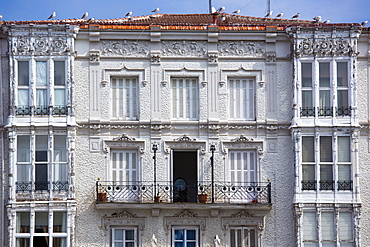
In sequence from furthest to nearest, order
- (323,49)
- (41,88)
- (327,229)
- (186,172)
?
1. (186,172)
2. (323,49)
3. (41,88)
4. (327,229)

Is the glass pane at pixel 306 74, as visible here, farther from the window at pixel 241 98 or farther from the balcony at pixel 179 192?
the balcony at pixel 179 192

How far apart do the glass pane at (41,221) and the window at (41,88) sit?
12.3ft

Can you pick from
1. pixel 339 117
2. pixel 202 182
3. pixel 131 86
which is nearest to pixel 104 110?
pixel 131 86

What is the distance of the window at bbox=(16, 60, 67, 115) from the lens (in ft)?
101

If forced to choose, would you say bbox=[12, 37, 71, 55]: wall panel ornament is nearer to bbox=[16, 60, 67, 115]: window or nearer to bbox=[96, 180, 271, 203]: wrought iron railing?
bbox=[16, 60, 67, 115]: window

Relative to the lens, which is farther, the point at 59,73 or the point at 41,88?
the point at 59,73

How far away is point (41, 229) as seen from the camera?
30.5 meters

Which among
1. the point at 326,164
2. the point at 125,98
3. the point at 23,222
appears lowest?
the point at 23,222

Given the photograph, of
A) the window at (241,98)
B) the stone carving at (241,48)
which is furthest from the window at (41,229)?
the stone carving at (241,48)

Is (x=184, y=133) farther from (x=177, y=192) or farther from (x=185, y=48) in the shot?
(x=185, y=48)

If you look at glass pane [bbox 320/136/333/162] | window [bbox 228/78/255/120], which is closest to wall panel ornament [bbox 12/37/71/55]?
window [bbox 228/78/255/120]

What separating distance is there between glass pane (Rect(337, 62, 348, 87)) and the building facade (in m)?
0.04

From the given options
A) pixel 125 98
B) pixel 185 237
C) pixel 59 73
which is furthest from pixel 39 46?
pixel 185 237

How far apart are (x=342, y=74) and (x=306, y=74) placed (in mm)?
1360
